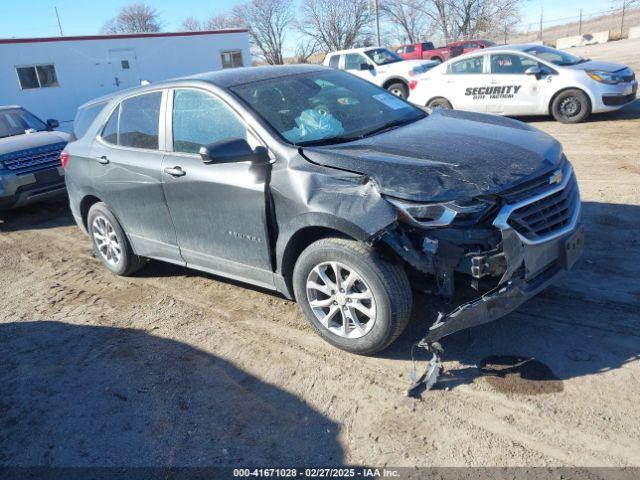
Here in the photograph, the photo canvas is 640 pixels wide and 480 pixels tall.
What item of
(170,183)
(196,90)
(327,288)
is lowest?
(327,288)

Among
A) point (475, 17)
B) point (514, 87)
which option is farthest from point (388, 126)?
point (475, 17)

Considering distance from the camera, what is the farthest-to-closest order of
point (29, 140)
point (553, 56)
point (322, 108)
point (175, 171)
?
point (553, 56) → point (29, 140) → point (175, 171) → point (322, 108)

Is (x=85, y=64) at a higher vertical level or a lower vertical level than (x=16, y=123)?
higher

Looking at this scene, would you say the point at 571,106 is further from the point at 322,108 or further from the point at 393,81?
the point at 322,108

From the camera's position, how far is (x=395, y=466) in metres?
2.64

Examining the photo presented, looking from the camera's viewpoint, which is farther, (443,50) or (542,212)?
(443,50)

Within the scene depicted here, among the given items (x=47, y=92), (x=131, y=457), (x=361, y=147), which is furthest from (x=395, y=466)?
(x=47, y=92)

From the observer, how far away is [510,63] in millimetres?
10680

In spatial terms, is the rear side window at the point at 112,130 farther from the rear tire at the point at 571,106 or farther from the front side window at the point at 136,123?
the rear tire at the point at 571,106

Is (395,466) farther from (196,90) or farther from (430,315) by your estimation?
(196,90)

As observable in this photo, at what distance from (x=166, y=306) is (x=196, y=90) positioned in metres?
1.86

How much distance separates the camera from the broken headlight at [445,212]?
118 inches

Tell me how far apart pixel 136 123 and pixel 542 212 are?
343cm

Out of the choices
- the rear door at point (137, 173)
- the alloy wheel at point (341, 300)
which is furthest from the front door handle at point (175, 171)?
the alloy wheel at point (341, 300)
